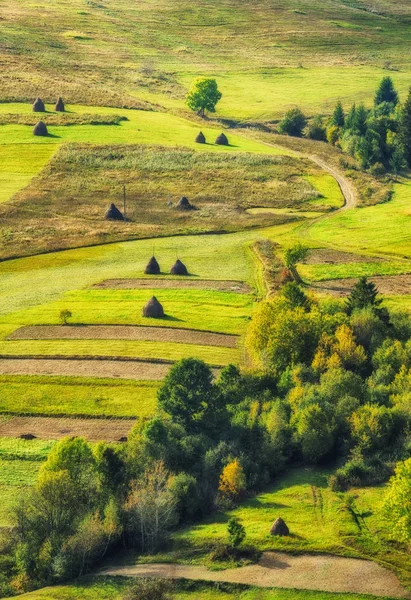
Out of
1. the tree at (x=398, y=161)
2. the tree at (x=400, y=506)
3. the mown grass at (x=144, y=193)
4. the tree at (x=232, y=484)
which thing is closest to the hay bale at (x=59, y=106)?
the mown grass at (x=144, y=193)

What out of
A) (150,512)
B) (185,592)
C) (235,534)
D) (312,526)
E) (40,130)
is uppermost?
(40,130)

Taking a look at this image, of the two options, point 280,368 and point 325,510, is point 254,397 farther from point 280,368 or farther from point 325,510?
point 325,510

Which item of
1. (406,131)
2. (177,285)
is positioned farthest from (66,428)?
(406,131)

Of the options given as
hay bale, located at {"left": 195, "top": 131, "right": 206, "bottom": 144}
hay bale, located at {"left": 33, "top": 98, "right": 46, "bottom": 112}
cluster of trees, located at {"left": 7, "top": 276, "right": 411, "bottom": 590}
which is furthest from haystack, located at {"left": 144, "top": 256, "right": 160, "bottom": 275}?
hay bale, located at {"left": 33, "top": 98, "right": 46, "bottom": 112}

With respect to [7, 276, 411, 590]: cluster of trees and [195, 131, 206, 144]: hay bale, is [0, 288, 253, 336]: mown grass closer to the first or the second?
[7, 276, 411, 590]: cluster of trees

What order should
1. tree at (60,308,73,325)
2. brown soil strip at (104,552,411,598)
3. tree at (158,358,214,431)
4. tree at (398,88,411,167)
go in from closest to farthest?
brown soil strip at (104,552,411,598), tree at (158,358,214,431), tree at (60,308,73,325), tree at (398,88,411,167)

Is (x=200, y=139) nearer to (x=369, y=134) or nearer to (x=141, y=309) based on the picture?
(x=369, y=134)

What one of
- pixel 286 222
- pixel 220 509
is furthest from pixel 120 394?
pixel 286 222
